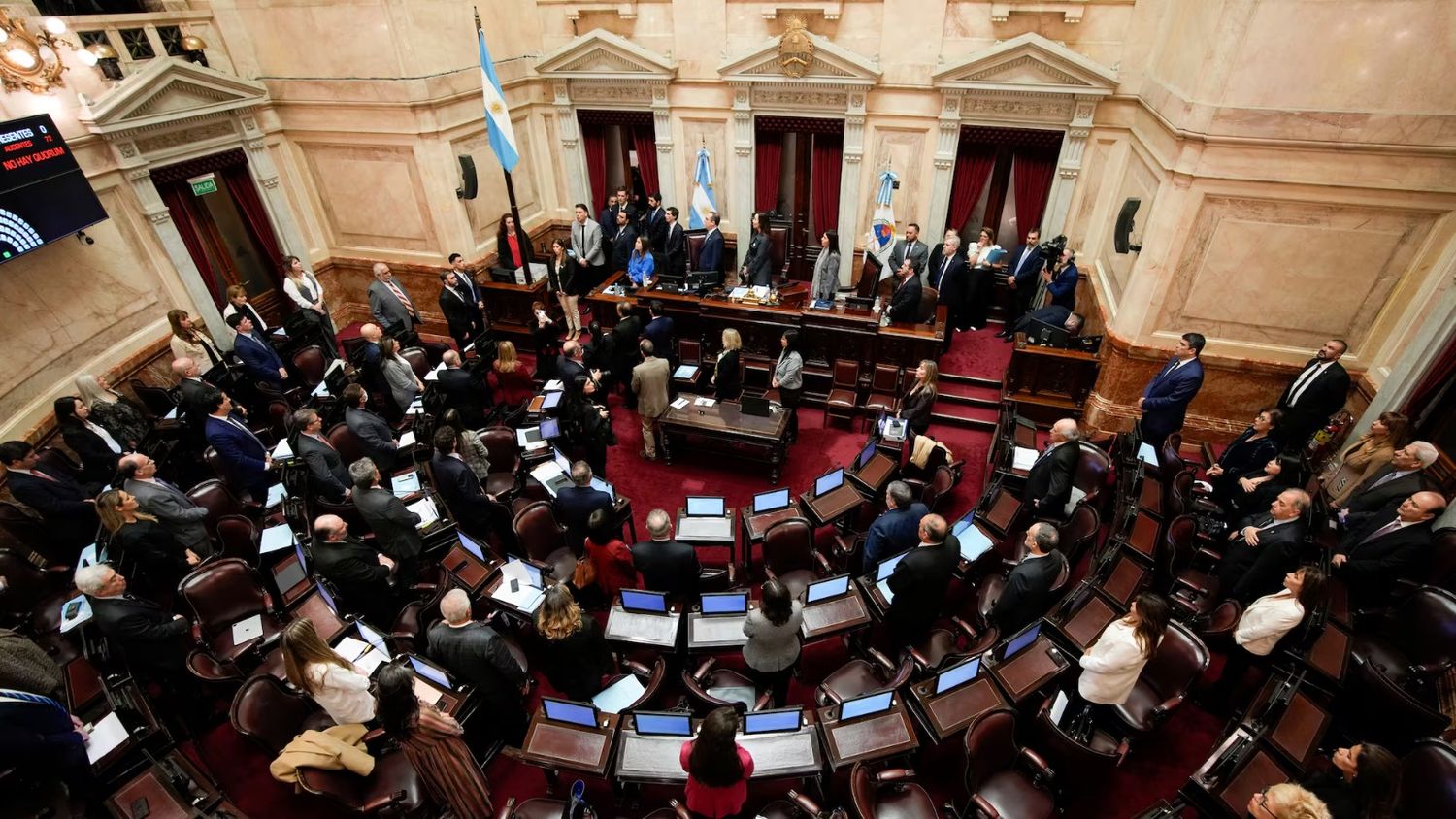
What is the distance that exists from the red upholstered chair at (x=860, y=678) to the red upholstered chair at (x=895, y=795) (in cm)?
59

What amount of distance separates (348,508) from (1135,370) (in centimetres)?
822

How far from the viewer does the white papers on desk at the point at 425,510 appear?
18.7 ft

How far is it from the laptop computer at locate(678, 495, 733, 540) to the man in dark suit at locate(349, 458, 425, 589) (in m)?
2.17

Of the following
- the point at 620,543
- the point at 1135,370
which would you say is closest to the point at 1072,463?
the point at 1135,370

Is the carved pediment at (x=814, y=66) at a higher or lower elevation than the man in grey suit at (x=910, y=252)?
higher

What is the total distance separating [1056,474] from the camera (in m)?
A: 5.59

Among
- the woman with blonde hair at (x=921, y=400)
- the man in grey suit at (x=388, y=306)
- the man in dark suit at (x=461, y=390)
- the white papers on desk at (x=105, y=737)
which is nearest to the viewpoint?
the white papers on desk at (x=105, y=737)

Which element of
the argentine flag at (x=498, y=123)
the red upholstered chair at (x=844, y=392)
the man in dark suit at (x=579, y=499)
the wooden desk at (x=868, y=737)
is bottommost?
the red upholstered chair at (x=844, y=392)

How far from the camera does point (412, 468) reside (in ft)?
21.2

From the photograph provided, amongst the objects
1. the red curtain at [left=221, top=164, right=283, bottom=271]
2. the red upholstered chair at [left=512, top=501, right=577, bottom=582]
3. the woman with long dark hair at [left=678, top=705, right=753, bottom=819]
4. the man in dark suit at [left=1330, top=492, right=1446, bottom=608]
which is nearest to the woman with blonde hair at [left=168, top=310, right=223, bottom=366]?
the red curtain at [left=221, top=164, right=283, bottom=271]

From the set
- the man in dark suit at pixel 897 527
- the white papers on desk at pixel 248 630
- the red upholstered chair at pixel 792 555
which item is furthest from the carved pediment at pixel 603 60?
the white papers on desk at pixel 248 630

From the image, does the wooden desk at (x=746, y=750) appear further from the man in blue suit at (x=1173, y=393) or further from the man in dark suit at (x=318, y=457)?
the man in blue suit at (x=1173, y=393)

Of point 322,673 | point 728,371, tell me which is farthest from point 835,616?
point 728,371

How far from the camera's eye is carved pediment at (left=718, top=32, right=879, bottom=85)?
9.33 metres
